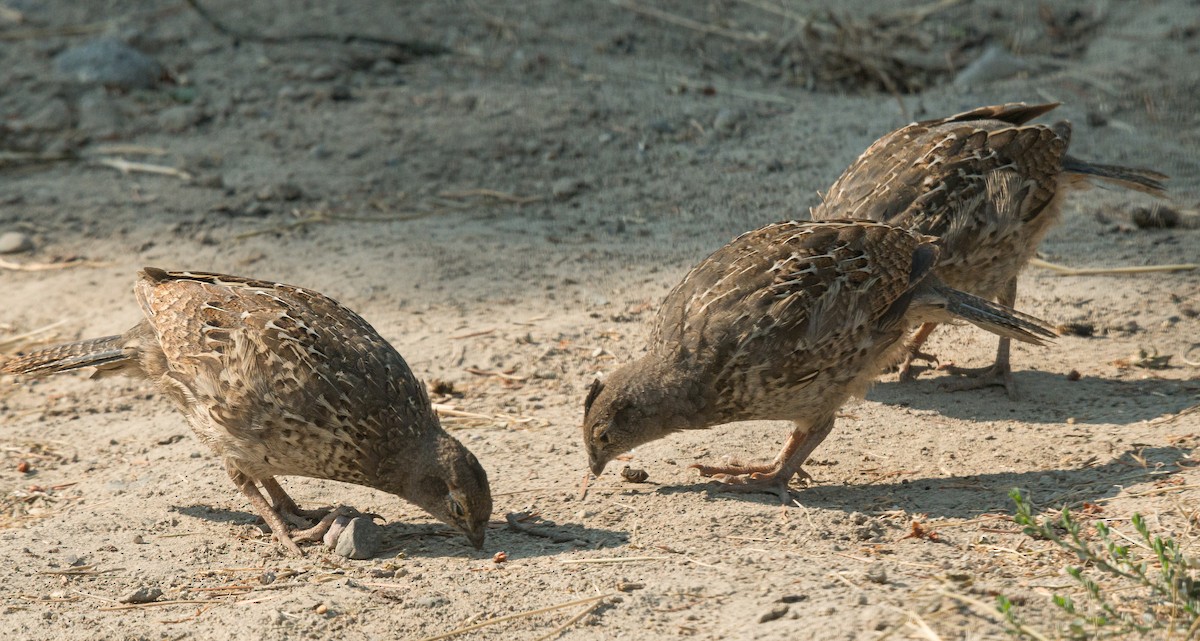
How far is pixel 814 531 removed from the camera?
5.41 metres

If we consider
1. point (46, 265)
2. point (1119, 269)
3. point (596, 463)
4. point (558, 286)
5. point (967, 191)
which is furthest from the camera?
point (46, 265)

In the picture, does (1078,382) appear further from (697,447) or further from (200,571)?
(200,571)

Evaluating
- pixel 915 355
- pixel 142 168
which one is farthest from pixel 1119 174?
pixel 142 168

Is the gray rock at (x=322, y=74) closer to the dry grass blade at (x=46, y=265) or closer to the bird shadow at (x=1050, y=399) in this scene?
the dry grass blade at (x=46, y=265)

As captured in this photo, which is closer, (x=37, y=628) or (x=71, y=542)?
(x=37, y=628)

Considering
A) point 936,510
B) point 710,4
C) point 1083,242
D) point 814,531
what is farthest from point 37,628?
point 710,4

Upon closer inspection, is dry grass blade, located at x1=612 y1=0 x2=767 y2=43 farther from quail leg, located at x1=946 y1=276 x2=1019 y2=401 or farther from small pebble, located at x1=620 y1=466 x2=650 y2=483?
small pebble, located at x1=620 y1=466 x2=650 y2=483

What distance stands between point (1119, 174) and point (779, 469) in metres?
3.04

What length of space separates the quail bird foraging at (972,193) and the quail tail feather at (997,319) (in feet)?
1.28

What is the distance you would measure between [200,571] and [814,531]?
257 centimetres

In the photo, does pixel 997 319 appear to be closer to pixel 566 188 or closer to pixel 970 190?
pixel 970 190

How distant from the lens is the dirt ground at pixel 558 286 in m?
5.02

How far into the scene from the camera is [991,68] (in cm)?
1088

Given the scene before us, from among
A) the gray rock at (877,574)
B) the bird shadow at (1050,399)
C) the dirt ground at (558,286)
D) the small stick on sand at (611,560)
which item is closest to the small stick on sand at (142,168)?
the dirt ground at (558,286)
